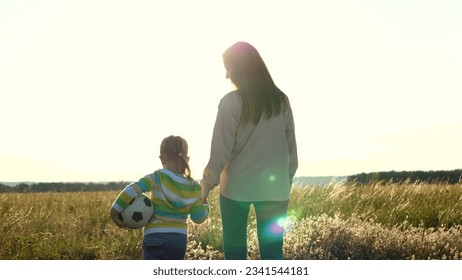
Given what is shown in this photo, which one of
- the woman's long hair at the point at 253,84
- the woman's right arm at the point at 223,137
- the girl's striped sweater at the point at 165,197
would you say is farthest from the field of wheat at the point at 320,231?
the woman's long hair at the point at 253,84

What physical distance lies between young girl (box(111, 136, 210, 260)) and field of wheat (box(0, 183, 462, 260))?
2530 millimetres

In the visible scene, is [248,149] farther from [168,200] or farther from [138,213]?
[138,213]

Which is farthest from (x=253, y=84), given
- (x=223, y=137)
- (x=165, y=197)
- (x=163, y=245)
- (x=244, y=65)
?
(x=163, y=245)

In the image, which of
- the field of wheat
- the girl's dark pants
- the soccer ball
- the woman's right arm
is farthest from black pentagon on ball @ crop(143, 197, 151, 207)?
the field of wheat

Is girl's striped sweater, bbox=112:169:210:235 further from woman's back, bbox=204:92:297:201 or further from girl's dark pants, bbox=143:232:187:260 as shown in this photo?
woman's back, bbox=204:92:297:201

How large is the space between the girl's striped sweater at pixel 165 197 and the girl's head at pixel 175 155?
0.07m

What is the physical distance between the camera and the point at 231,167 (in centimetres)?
518

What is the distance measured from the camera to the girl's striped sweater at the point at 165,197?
537 cm

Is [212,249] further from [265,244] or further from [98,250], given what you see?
[265,244]

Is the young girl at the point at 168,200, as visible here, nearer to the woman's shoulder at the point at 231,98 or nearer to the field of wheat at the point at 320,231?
the woman's shoulder at the point at 231,98

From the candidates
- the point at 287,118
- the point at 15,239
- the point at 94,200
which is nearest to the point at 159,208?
the point at 287,118

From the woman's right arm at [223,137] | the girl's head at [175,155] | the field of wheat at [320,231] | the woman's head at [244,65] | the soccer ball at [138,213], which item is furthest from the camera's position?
the field of wheat at [320,231]

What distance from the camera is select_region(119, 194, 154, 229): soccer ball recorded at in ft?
17.4

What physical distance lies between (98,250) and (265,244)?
14.2 feet
